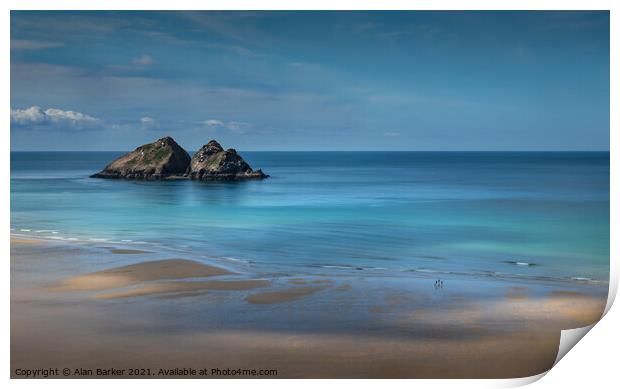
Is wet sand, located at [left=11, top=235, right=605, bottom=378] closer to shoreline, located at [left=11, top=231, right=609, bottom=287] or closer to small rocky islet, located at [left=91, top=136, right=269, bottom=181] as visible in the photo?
shoreline, located at [left=11, top=231, right=609, bottom=287]

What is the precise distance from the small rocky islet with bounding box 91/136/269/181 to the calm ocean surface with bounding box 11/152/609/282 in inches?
57.5

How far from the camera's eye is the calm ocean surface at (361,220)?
25.6 feet

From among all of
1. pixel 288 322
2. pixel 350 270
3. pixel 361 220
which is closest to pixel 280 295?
pixel 288 322

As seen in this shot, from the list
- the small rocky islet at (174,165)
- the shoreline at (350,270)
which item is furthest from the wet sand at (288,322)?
the small rocky islet at (174,165)

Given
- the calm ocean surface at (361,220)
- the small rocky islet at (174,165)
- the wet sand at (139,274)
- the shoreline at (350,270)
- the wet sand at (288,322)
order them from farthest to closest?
the small rocky islet at (174,165) < the calm ocean surface at (361,220) < the shoreline at (350,270) < the wet sand at (139,274) < the wet sand at (288,322)

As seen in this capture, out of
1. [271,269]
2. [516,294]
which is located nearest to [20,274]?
[271,269]

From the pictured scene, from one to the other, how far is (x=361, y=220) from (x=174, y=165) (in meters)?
8.13

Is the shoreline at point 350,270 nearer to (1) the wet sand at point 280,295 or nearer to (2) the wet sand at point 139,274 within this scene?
(2) the wet sand at point 139,274

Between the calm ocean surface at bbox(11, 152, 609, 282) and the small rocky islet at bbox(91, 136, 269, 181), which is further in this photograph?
the small rocky islet at bbox(91, 136, 269, 181)

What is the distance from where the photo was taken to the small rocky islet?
15.9 m

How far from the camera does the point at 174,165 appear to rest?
54.4 ft

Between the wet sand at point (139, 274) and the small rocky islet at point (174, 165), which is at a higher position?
the small rocky islet at point (174, 165)

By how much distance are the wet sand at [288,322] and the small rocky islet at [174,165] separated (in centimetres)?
879


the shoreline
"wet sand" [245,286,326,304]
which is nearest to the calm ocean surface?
the shoreline
